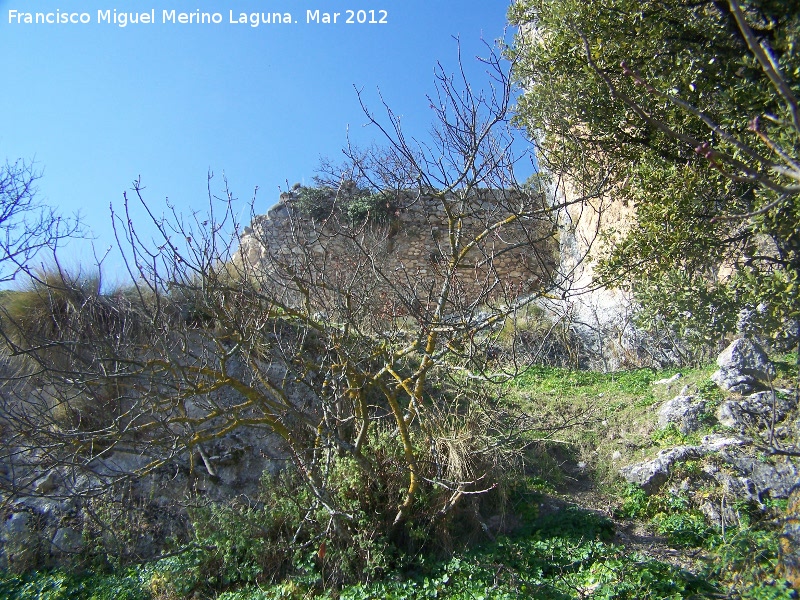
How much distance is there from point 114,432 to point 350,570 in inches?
78.8

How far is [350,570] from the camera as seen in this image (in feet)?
14.5

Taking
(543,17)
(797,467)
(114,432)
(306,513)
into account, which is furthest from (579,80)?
(114,432)

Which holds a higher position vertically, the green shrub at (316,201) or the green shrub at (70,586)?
the green shrub at (316,201)

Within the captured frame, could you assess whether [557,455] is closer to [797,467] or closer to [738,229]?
[797,467]

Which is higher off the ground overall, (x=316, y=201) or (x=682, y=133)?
(x=316, y=201)

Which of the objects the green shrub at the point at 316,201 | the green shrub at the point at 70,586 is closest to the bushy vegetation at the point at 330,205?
the green shrub at the point at 316,201

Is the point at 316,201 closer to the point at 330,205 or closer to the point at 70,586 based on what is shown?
the point at 330,205

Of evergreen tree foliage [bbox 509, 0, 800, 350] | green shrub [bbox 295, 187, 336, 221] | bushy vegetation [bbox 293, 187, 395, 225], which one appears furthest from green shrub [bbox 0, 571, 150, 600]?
green shrub [bbox 295, 187, 336, 221]

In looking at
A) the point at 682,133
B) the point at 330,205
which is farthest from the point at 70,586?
the point at 330,205

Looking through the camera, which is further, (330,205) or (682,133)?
(330,205)

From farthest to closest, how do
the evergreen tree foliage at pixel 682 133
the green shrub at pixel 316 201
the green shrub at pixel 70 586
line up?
the green shrub at pixel 316 201
the green shrub at pixel 70 586
the evergreen tree foliage at pixel 682 133

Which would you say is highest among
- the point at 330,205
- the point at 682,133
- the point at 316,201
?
the point at 316,201

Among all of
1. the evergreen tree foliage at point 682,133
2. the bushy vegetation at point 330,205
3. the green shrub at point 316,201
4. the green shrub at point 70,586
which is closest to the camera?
the evergreen tree foliage at point 682,133

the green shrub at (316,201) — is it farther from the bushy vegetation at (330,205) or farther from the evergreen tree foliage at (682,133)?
the evergreen tree foliage at (682,133)
